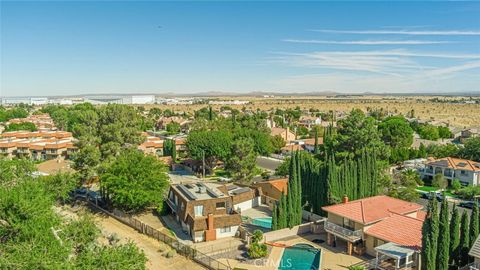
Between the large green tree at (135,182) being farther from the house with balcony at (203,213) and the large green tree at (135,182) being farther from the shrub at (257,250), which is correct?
the shrub at (257,250)

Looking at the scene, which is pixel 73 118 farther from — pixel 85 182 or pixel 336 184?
pixel 336 184

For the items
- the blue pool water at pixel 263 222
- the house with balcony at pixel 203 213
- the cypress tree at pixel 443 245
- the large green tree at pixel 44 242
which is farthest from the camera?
the blue pool water at pixel 263 222

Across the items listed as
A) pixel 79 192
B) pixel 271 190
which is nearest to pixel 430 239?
pixel 271 190

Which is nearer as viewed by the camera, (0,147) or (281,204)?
(281,204)

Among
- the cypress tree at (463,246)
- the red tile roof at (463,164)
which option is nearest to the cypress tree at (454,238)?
the cypress tree at (463,246)

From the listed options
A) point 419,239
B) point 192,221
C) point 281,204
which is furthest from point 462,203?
point 192,221

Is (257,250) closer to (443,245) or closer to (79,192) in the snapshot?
(443,245)
